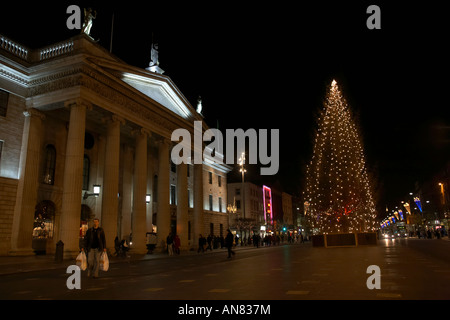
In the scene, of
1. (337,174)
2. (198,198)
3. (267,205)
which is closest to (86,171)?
(198,198)

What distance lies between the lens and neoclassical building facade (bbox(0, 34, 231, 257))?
23.6 m

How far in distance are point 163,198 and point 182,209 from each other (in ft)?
13.1

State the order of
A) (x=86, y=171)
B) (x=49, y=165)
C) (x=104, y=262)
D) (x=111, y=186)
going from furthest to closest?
(x=86, y=171)
(x=49, y=165)
(x=111, y=186)
(x=104, y=262)

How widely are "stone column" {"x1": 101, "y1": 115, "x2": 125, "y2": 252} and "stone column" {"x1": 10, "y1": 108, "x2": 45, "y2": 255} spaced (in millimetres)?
4596

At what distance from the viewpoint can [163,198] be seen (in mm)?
33250

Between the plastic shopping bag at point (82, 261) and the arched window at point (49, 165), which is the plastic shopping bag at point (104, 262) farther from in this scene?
the arched window at point (49, 165)

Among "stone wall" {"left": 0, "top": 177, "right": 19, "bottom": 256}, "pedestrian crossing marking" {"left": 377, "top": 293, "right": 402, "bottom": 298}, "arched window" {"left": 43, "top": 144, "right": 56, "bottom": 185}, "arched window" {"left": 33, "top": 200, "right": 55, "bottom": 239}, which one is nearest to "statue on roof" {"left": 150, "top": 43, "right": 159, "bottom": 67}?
"arched window" {"left": 43, "top": 144, "right": 56, "bottom": 185}

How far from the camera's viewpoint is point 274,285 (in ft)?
30.7

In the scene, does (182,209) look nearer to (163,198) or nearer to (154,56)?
(163,198)

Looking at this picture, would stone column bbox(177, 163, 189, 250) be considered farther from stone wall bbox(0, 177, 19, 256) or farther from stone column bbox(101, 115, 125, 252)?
stone wall bbox(0, 177, 19, 256)

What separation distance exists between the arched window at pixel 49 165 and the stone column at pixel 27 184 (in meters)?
1.72

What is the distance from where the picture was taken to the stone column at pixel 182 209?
35844 millimetres
